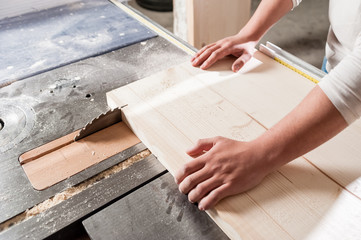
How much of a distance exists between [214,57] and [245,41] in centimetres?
18

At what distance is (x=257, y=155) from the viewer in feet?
2.86

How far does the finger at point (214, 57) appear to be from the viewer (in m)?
1.33

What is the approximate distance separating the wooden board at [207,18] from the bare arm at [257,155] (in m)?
1.76

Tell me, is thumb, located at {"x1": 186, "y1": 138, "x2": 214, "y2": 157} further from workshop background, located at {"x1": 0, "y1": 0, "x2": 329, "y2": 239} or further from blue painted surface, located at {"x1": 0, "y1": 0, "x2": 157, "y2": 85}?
blue painted surface, located at {"x1": 0, "y1": 0, "x2": 157, "y2": 85}

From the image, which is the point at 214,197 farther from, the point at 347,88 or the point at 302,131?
the point at 347,88

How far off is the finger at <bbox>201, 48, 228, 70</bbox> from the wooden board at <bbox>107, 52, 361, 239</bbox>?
1.1 inches

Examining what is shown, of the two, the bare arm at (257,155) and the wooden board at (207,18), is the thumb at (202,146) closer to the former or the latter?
the bare arm at (257,155)

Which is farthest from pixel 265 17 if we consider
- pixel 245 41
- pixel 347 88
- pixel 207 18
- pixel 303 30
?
pixel 303 30

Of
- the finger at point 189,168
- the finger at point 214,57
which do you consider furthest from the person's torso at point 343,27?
the finger at point 189,168

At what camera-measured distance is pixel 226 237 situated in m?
0.82

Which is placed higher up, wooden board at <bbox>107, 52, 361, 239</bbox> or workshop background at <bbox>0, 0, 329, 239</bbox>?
wooden board at <bbox>107, 52, 361, 239</bbox>

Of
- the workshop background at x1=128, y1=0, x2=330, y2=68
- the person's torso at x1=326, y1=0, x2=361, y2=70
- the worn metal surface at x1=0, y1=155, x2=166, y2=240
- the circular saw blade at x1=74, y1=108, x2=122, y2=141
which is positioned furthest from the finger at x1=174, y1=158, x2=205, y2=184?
the workshop background at x1=128, y1=0, x2=330, y2=68

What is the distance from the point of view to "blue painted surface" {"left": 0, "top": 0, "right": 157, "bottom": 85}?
58.4 inches

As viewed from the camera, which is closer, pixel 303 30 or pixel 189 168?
pixel 189 168
